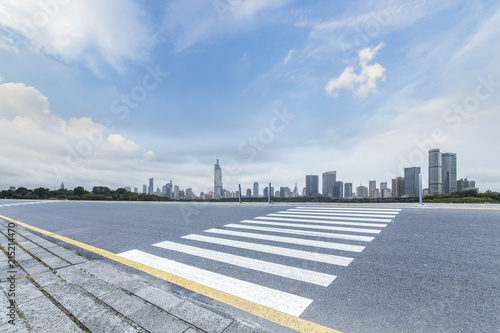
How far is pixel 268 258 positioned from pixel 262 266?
334mm

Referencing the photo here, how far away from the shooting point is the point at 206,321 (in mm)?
1956

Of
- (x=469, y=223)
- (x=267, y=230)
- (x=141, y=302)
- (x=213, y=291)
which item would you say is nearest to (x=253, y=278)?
(x=213, y=291)

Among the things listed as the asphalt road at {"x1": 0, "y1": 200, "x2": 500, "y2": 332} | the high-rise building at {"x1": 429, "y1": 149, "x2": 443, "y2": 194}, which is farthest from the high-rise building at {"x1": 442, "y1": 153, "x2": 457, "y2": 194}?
the asphalt road at {"x1": 0, "y1": 200, "x2": 500, "y2": 332}

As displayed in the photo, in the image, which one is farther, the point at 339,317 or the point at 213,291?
the point at 213,291

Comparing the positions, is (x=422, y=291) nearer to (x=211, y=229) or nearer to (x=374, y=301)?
(x=374, y=301)

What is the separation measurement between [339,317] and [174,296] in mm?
1718

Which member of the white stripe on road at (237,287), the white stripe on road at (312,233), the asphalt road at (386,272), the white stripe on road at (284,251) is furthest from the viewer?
the white stripe on road at (312,233)

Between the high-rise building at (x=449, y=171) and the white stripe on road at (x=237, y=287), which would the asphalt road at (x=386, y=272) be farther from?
the high-rise building at (x=449, y=171)

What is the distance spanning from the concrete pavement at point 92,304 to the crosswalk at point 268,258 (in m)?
0.54

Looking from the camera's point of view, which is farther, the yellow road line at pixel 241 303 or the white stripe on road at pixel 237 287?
the white stripe on road at pixel 237 287

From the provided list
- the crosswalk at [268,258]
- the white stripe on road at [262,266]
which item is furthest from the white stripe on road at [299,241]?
the white stripe on road at [262,266]

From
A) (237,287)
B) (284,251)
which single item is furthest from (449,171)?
(237,287)

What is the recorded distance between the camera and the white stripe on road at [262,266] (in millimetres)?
2871

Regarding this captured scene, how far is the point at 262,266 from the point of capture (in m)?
Answer: 3.32
